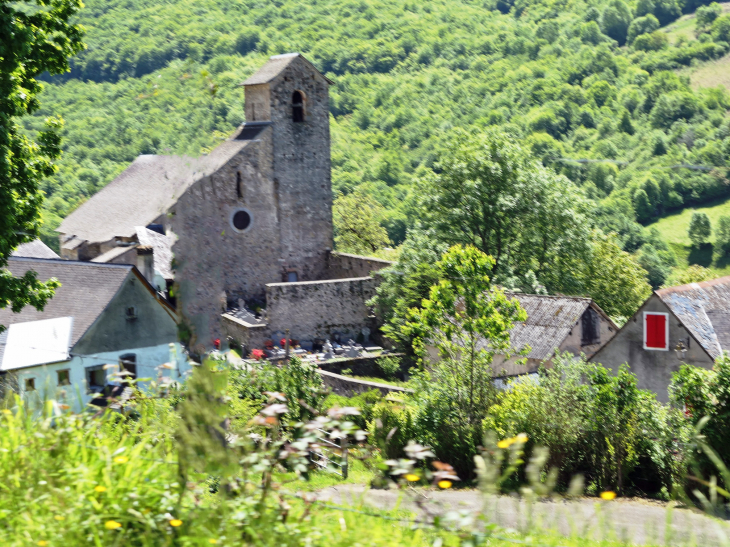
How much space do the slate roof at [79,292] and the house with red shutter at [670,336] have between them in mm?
11824

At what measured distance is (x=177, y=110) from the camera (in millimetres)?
5621

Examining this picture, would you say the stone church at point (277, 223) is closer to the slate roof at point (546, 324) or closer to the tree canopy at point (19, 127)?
the slate roof at point (546, 324)

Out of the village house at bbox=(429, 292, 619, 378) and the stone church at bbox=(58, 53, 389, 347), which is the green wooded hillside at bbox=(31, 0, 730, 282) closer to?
the stone church at bbox=(58, 53, 389, 347)

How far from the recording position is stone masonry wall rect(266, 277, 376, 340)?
27.2 meters

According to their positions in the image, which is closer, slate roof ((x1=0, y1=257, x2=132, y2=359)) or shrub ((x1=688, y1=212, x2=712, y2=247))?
slate roof ((x1=0, y1=257, x2=132, y2=359))

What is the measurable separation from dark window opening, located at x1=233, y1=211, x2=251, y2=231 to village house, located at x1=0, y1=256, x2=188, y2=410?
44.8ft

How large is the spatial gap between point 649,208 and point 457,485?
182ft

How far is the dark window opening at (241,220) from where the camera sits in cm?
3012

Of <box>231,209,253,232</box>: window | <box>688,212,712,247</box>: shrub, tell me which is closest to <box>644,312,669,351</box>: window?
<box>231,209,253,232</box>: window

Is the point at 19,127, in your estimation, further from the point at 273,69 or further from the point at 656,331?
the point at 273,69

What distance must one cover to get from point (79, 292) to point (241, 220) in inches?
575

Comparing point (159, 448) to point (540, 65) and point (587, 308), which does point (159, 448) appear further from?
point (540, 65)

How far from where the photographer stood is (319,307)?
1089 inches

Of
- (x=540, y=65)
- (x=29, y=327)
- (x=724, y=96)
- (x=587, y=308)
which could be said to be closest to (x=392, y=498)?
(x=29, y=327)
